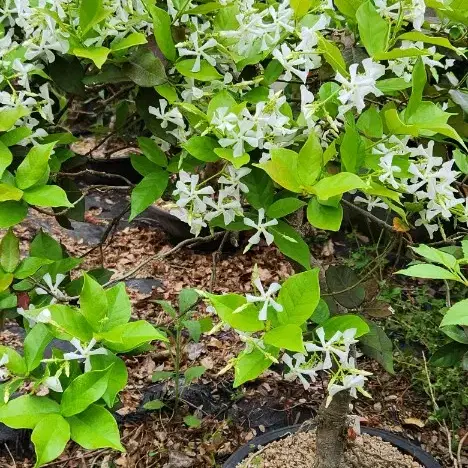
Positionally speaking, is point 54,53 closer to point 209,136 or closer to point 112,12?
point 112,12

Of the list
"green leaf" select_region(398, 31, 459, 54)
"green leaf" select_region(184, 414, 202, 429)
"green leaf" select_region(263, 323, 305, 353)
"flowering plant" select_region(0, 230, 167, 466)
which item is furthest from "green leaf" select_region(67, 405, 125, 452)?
"green leaf" select_region(184, 414, 202, 429)

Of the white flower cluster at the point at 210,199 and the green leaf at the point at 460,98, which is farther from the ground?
the green leaf at the point at 460,98

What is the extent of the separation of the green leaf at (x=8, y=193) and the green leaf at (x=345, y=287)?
0.56 m

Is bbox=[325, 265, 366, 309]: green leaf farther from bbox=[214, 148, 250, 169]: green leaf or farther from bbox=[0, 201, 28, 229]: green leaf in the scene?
bbox=[0, 201, 28, 229]: green leaf

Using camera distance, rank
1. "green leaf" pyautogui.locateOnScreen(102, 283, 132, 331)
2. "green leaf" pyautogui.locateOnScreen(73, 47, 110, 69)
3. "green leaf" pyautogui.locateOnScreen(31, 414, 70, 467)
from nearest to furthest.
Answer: "green leaf" pyautogui.locateOnScreen(31, 414, 70, 467) < "green leaf" pyautogui.locateOnScreen(102, 283, 132, 331) < "green leaf" pyautogui.locateOnScreen(73, 47, 110, 69)

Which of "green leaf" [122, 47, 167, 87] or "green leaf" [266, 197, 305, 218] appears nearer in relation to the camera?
"green leaf" [266, 197, 305, 218]

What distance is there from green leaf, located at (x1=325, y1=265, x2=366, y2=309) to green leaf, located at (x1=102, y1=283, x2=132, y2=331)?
44cm

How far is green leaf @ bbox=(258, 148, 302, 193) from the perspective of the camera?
82cm

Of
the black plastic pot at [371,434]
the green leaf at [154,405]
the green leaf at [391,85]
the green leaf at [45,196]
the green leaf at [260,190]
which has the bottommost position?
the green leaf at [154,405]

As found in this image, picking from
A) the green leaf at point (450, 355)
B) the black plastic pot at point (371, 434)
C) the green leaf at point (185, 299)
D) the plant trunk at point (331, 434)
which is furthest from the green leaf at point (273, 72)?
the black plastic pot at point (371, 434)

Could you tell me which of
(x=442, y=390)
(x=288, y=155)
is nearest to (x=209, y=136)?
(x=288, y=155)

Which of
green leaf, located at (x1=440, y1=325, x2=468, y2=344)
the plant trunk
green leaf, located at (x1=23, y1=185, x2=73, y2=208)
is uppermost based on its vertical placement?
green leaf, located at (x1=23, y1=185, x2=73, y2=208)

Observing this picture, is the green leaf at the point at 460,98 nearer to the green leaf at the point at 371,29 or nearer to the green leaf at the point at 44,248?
the green leaf at the point at 371,29

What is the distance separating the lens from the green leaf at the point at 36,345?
856 mm
